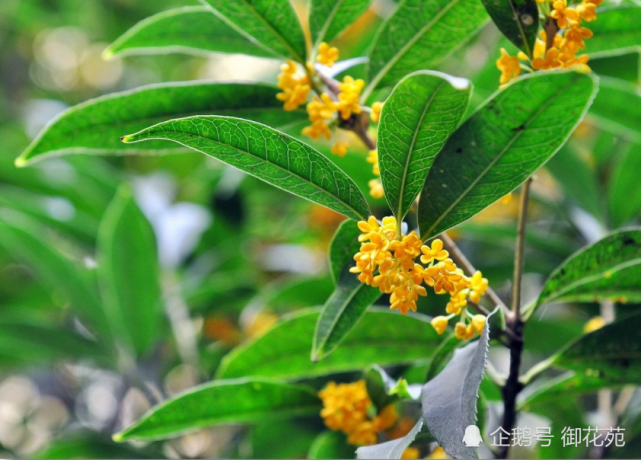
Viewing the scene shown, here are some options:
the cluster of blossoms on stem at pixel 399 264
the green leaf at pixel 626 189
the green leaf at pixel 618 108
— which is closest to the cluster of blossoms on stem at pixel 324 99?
the cluster of blossoms on stem at pixel 399 264

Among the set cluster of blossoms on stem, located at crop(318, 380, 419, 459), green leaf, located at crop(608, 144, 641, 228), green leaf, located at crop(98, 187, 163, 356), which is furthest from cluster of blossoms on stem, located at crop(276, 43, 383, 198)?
green leaf, located at crop(608, 144, 641, 228)

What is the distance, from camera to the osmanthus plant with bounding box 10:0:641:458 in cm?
68

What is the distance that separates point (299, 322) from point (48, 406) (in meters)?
1.96

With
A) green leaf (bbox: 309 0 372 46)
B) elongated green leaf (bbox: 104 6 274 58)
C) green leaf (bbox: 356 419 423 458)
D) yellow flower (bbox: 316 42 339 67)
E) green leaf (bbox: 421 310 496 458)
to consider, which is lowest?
green leaf (bbox: 356 419 423 458)

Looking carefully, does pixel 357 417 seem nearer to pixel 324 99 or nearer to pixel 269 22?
pixel 324 99

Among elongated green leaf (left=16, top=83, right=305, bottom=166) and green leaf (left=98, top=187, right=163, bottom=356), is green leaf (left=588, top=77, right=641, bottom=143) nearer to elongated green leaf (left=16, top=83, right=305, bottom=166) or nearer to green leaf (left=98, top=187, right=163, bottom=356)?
elongated green leaf (left=16, top=83, right=305, bottom=166)

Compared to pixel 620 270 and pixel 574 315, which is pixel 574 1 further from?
pixel 574 315

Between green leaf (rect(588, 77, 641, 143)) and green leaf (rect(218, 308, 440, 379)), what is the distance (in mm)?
547

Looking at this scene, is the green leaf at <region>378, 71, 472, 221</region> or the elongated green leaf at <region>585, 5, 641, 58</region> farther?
the elongated green leaf at <region>585, 5, 641, 58</region>

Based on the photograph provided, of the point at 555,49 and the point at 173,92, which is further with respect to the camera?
the point at 173,92

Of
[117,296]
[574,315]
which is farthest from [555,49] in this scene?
[574,315]

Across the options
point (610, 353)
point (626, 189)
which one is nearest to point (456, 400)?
point (610, 353)

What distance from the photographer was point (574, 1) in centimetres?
77

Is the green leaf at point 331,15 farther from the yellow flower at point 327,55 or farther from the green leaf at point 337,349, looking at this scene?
the green leaf at point 337,349
